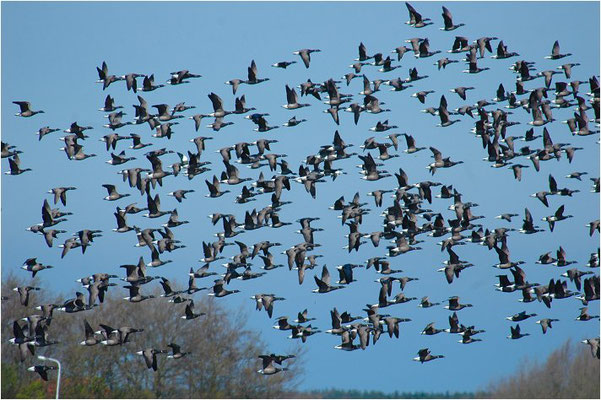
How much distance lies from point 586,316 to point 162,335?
112 feet

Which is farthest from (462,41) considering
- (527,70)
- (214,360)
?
(214,360)

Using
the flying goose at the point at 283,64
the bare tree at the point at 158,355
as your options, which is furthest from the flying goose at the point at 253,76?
the bare tree at the point at 158,355

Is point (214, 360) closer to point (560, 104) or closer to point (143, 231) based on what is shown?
point (143, 231)

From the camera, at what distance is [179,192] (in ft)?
181

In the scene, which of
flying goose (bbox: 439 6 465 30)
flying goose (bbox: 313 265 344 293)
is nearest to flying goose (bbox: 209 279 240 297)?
flying goose (bbox: 313 265 344 293)

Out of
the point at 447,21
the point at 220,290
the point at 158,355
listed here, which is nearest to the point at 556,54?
the point at 447,21

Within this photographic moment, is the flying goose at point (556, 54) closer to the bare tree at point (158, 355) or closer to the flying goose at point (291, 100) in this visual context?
the flying goose at point (291, 100)

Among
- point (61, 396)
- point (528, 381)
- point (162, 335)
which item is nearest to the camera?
point (61, 396)

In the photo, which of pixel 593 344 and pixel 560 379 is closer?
pixel 593 344

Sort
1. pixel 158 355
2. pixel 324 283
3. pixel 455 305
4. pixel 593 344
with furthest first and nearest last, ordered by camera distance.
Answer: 1. pixel 158 355
2. pixel 455 305
3. pixel 593 344
4. pixel 324 283

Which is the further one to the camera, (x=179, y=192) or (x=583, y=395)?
(x=583, y=395)

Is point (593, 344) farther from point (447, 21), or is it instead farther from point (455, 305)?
point (447, 21)

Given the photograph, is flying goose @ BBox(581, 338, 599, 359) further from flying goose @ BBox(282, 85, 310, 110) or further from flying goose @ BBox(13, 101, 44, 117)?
flying goose @ BBox(13, 101, 44, 117)

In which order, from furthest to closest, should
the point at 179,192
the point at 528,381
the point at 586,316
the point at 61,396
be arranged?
the point at 528,381 → the point at 61,396 → the point at 179,192 → the point at 586,316
